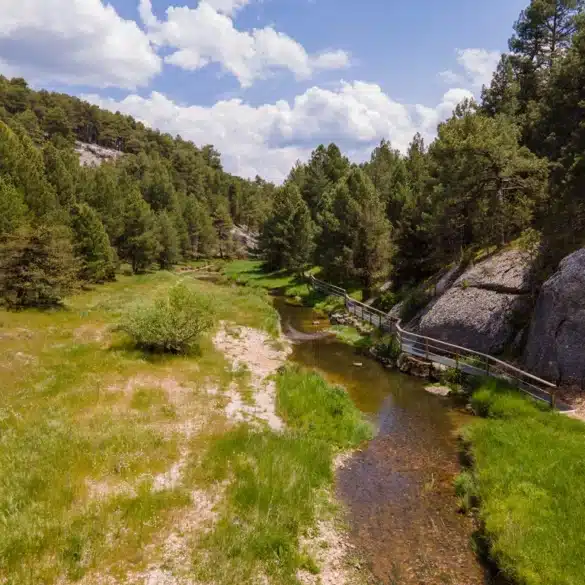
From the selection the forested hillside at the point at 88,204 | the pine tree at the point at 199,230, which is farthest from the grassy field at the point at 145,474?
the pine tree at the point at 199,230

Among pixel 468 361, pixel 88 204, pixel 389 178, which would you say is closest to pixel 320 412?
pixel 468 361

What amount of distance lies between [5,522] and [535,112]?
4494 cm

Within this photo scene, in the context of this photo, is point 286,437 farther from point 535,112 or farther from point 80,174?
point 80,174

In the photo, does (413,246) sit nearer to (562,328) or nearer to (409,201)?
(409,201)

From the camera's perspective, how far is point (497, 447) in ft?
47.2

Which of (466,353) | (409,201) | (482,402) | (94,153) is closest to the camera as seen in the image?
Answer: (482,402)

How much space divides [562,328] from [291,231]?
46.9 meters

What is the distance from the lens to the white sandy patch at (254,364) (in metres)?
17.7

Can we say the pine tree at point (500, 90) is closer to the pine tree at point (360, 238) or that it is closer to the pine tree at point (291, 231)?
the pine tree at point (360, 238)

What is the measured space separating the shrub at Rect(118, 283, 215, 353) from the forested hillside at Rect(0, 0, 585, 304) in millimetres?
13436

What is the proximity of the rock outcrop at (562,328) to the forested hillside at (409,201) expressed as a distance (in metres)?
2.89

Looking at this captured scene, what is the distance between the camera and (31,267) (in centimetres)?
3256

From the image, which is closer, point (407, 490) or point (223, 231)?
point (407, 490)

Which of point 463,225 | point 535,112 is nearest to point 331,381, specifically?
point 463,225
